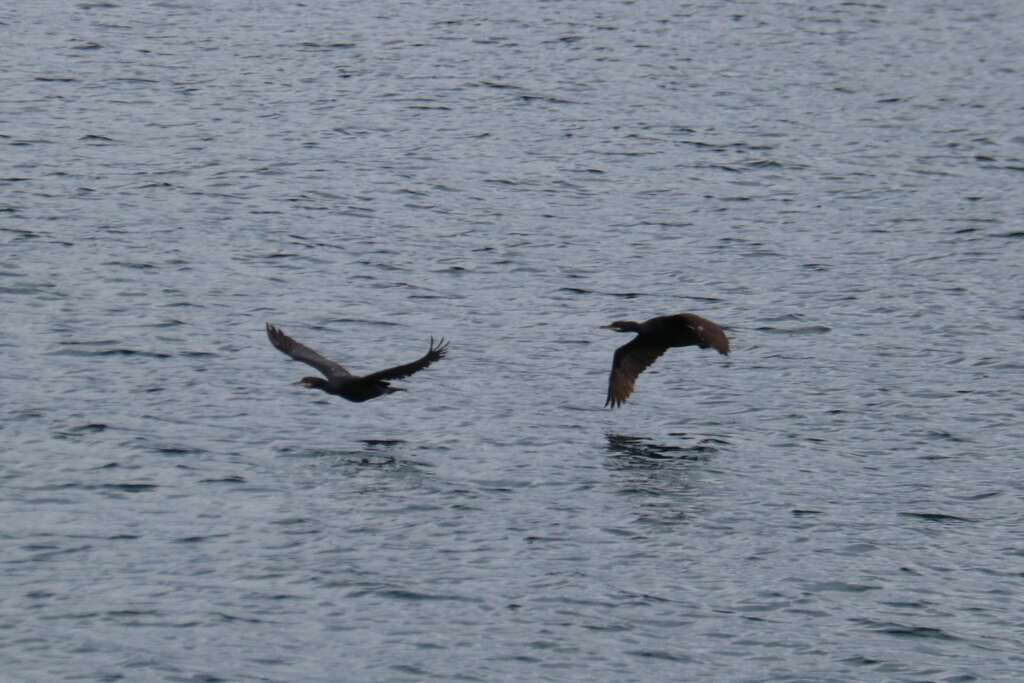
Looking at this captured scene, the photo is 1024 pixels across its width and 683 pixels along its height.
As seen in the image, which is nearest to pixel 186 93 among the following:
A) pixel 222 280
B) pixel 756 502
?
pixel 222 280

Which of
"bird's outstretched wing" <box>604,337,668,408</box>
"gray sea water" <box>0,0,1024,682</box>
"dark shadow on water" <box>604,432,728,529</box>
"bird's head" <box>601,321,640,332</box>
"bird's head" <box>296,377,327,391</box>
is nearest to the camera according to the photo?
"gray sea water" <box>0,0,1024,682</box>

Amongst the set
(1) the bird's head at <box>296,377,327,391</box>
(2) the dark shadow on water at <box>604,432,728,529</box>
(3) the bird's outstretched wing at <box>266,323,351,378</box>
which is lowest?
(2) the dark shadow on water at <box>604,432,728,529</box>

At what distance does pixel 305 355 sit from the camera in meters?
22.7

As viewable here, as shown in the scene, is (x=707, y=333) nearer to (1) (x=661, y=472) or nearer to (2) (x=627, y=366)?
(2) (x=627, y=366)

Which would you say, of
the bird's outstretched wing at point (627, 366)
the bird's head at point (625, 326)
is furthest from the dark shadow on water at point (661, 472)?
the bird's head at point (625, 326)

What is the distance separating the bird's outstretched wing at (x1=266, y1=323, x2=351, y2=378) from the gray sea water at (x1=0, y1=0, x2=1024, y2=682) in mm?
771

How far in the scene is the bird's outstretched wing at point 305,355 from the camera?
2236 cm

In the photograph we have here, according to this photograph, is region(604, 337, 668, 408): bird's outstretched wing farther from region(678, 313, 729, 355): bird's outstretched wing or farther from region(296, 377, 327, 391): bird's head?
region(296, 377, 327, 391): bird's head

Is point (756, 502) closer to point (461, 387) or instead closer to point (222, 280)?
point (461, 387)

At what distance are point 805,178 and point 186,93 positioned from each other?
43.9 ft

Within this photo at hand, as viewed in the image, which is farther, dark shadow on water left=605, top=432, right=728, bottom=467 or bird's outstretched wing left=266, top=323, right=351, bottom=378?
bird's outstretched wing left=266, top=323, right=351, bottom=378

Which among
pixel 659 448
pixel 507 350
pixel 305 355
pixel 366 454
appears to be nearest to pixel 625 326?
pixel 659 448

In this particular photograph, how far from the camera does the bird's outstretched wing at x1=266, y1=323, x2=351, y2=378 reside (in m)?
22.4

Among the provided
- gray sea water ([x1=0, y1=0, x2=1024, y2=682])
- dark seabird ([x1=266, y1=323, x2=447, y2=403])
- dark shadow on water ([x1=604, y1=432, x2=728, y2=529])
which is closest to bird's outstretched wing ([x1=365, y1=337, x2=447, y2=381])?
dark seabird ([x1=266, y1=323, x2=447, y2=403])
